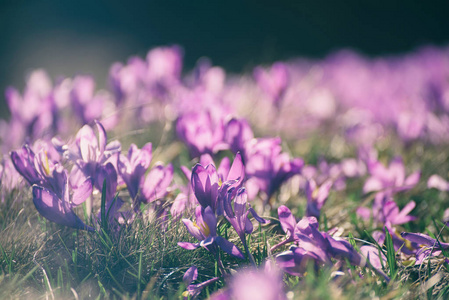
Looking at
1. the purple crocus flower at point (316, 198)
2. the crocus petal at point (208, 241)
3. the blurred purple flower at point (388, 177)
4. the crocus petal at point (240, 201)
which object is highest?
the crocus petal at point (240, 201)

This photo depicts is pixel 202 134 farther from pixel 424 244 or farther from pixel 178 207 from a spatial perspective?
pixel 424 244

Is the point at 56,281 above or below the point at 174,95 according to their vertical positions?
below

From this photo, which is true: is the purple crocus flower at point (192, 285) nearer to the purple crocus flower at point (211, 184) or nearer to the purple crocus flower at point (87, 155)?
the purple crocus flower at point (211, 184)

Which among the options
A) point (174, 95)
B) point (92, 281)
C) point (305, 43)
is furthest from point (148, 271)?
point (305, 43)

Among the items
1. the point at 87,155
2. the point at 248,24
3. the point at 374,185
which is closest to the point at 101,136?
the point at 87,155

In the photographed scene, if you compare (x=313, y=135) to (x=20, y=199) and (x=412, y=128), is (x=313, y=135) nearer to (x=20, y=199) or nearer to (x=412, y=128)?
(x=412, y=128)

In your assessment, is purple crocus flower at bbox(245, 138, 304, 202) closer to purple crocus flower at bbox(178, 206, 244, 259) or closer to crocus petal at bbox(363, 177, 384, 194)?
purple crocus flower at bbox(178, 206, 244, 259)

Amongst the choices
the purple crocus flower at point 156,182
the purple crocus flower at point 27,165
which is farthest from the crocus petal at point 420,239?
the purple crocus flower at point 27,165
